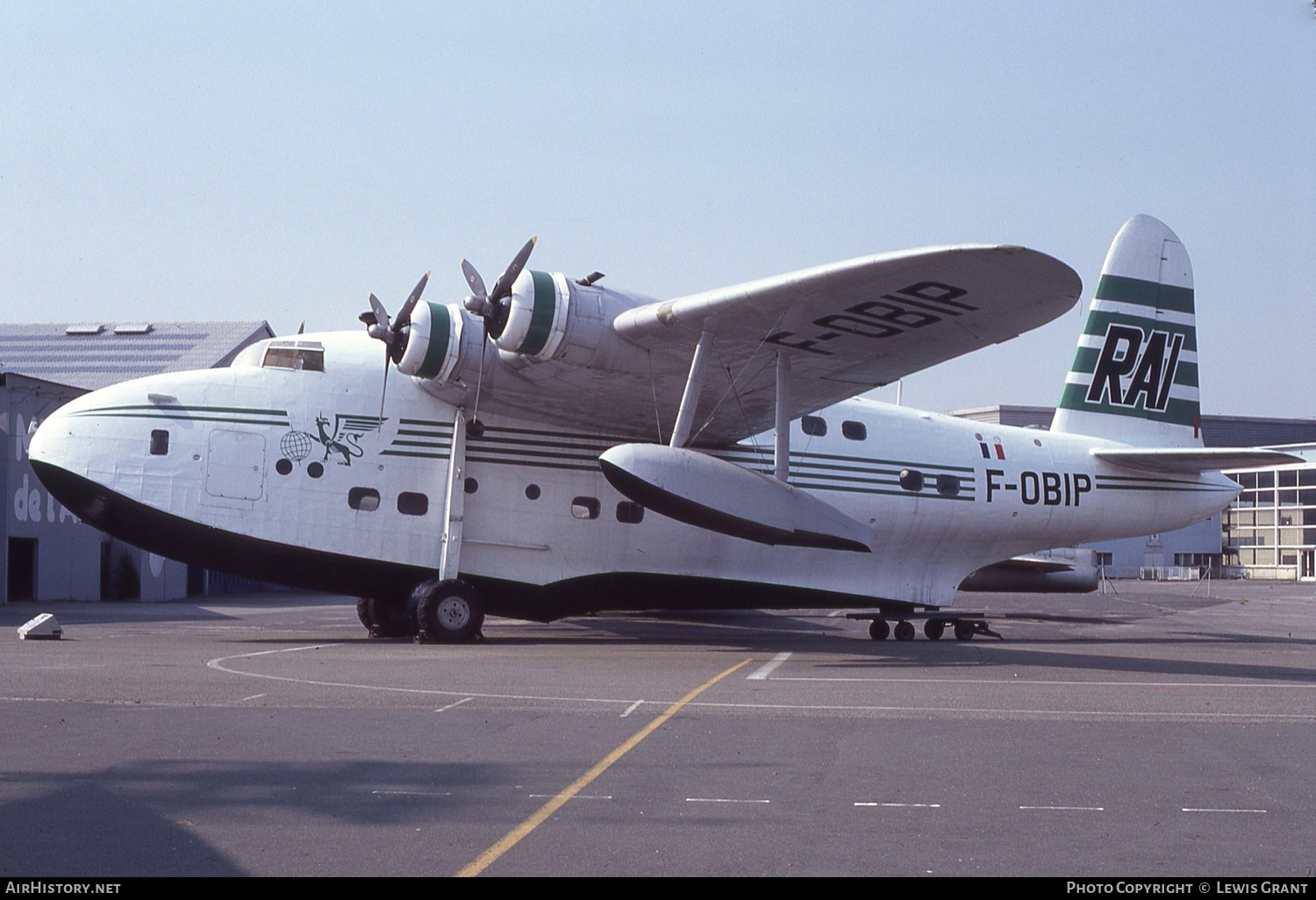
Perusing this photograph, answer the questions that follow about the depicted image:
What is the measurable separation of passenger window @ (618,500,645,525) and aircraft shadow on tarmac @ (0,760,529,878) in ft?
40.2

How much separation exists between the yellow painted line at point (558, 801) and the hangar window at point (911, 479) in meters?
11.3

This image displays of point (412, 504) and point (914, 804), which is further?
point (412, 504)

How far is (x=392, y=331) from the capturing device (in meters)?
18.5

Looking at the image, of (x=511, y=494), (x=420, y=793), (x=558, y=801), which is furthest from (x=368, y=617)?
(x=558, y=801)

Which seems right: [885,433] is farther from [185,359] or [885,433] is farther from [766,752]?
[185,359]

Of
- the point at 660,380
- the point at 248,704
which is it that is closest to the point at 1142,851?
the point at 248,704

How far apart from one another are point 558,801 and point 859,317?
1018 centimetres

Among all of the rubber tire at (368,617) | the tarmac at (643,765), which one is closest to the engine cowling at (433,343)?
the tarmac at (643,765)

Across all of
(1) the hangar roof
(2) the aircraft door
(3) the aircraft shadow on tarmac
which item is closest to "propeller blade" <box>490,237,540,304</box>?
(2) the aircraft door

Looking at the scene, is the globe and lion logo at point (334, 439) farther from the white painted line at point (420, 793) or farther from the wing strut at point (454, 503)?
the white painted line at point (420, 793)

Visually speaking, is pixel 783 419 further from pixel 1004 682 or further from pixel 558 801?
pixel 558 801

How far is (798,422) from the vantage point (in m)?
20.9

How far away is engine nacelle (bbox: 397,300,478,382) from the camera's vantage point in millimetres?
17859

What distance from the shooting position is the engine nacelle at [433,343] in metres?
17.9
